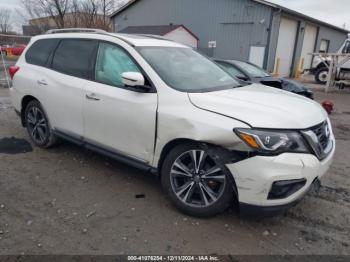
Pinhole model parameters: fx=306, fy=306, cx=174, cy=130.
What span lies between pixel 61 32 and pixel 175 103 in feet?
8.40

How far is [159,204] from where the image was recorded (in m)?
3.40

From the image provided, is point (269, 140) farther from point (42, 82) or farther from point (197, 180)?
point (42, 82)

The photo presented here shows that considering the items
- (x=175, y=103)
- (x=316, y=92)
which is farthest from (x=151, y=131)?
(x=316, y=92)

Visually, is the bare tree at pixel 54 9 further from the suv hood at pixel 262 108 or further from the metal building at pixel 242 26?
the suv hood at pixel 262 108

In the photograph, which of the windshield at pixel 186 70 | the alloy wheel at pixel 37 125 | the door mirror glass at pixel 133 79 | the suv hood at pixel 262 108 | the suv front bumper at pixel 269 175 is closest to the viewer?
the suv front bumper at pixel 269 175

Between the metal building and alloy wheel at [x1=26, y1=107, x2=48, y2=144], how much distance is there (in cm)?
1642

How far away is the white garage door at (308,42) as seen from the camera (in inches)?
928

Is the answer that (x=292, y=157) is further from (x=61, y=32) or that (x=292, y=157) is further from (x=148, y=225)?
(x=61, y=32)

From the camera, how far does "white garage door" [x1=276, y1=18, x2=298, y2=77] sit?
19.8m

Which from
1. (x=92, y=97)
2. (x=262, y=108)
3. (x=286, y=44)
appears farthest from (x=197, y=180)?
(x=286, y=44)

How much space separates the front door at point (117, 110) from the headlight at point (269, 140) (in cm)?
99

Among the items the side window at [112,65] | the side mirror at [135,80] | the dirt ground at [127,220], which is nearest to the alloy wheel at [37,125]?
the dirt ground at [127,220]

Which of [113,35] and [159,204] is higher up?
[113,35]

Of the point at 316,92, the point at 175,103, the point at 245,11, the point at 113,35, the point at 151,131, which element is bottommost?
the point at 316,92
